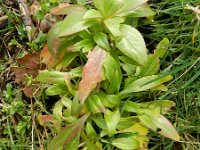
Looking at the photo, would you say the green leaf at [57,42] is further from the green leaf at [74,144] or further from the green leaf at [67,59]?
the green leaf at [74,144]

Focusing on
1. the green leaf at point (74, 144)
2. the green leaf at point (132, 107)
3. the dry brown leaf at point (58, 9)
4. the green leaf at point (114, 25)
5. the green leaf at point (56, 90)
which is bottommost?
the green leaf at point (74, 144)

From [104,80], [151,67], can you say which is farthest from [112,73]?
[151,67]

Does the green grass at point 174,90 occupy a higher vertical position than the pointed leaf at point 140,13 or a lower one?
lower

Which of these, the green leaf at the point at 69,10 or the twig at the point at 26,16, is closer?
the green leaf at the point at 69,10

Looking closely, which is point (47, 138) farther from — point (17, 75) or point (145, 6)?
point (145, 6)

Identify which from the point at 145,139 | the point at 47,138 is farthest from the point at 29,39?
the point at 145,139

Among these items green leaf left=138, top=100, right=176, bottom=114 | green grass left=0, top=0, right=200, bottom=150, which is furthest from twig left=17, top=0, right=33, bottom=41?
green leaf left=138, top=100, right=176, bottom=114

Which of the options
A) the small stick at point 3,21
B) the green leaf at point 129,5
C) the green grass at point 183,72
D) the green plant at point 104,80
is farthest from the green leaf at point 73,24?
the small stick at point 3,21

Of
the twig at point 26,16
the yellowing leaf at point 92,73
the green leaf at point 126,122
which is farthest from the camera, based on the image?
the twig at point 26,16
